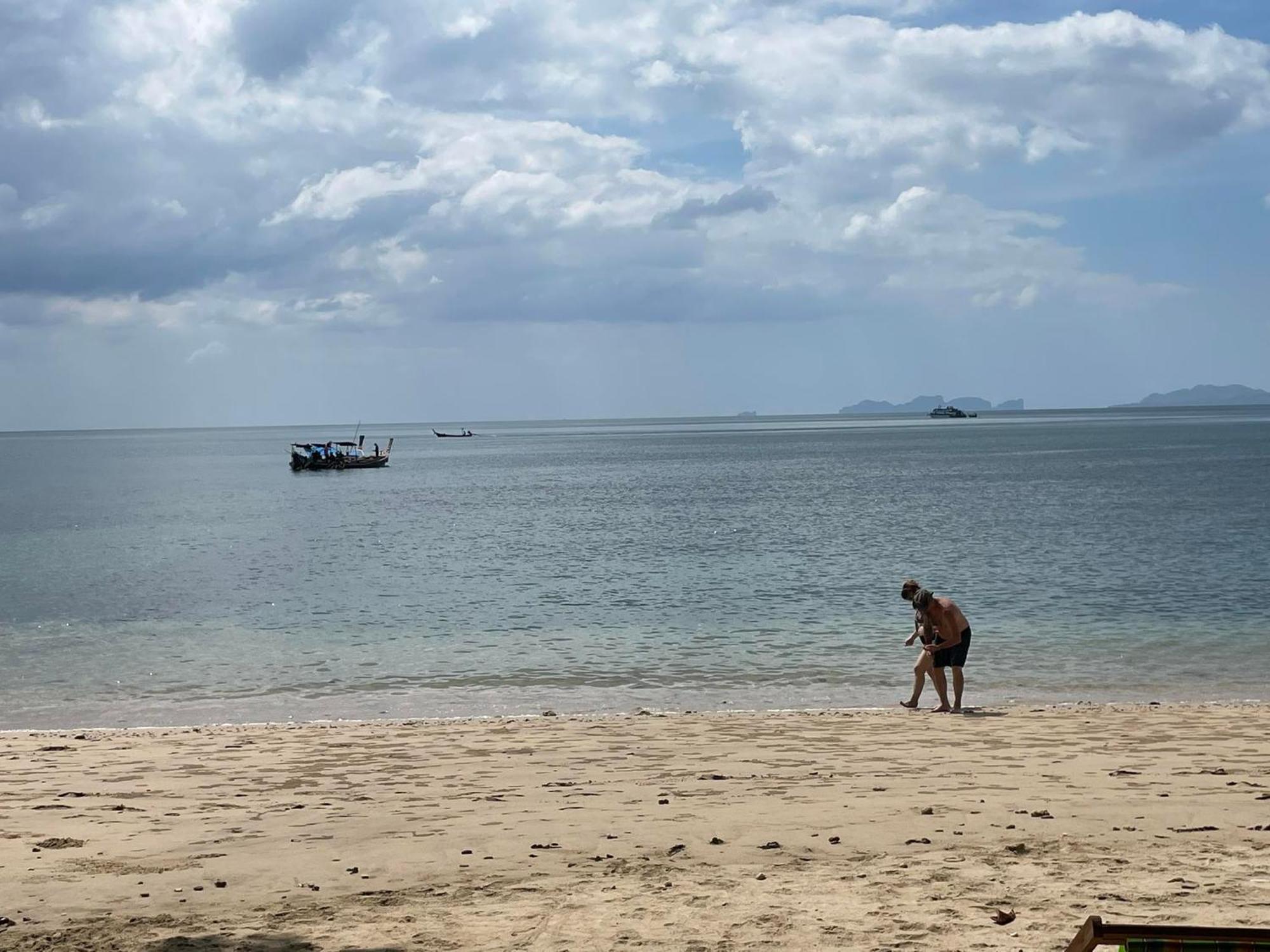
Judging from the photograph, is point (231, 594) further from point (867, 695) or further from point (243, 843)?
point (243, 843)

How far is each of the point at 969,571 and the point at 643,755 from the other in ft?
78.5

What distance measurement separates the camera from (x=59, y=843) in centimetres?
904

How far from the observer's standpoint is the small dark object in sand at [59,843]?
8938 millimetres

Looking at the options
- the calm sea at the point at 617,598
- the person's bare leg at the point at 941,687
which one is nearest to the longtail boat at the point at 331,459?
the calm sea at the point at 617,598

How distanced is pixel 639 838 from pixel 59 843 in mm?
4178

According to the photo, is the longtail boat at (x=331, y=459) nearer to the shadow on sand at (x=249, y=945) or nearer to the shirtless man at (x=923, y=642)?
the shirtless man at (x=923, y=642)

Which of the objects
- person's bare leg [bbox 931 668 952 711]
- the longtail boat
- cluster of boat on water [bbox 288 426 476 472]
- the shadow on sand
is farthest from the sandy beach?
the longtail boat

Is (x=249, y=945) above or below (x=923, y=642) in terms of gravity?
below

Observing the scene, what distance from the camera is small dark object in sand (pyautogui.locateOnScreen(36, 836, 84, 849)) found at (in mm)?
8938

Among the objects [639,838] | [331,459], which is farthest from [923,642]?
[331,459]

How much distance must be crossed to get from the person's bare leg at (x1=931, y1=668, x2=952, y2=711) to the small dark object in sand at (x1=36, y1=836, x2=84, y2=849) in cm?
985

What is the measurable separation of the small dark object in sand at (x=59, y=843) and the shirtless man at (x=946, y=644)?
32.0 feet

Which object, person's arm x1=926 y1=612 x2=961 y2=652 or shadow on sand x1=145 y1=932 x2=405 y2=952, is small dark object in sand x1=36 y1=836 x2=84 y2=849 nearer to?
shadow on sand x1=145 y1=932 x2=405 y2=952

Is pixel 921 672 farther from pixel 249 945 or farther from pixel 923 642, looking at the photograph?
pixel 249 945
